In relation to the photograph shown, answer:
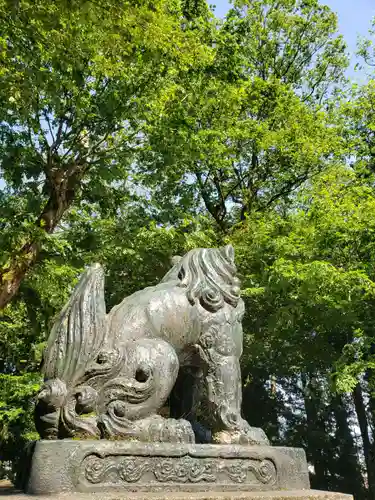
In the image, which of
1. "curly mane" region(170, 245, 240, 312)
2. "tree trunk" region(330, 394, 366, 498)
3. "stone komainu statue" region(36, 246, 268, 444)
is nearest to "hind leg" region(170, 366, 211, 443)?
"stone komainu statue" region(36, 246, 268, 444)

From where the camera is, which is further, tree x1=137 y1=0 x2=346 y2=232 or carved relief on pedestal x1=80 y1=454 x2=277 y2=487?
tree x1=137 y1=0 x2=346 y2=232

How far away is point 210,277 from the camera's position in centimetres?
411

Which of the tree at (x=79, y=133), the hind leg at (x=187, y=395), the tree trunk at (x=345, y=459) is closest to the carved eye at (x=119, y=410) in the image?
the hind leg at (x=187, y=395)

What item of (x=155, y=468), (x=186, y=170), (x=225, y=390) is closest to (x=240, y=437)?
(x=225, y=390)

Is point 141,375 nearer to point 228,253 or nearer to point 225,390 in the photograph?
point 225,390

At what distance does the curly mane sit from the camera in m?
3.95

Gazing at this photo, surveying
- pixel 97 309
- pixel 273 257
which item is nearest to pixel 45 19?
pixel 97 309

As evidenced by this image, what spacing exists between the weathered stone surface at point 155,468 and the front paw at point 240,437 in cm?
9

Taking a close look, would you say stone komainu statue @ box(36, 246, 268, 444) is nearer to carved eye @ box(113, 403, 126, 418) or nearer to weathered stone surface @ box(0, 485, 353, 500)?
carved eye @ box(113, 403, 126, 418)

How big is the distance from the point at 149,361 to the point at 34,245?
5.63m

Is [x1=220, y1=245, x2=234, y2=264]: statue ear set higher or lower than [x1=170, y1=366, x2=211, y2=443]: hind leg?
higher

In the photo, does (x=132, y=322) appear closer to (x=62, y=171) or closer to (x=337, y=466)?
(x=62, y=171)

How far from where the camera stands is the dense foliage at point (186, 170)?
8.21 metres

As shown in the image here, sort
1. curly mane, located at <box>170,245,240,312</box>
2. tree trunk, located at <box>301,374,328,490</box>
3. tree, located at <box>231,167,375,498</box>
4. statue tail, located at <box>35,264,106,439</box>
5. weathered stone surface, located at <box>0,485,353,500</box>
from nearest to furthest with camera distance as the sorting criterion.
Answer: weathered stone surface, located at <box>0,485,353,500</box>, statue tail, located at <box>35,264,106,439</box>, curly mane, located at <box>170,245,240,312</box>, tree, located at <box>231,167,375,498</box>, tree trunk, located at <box>301,374,328,490</box>
